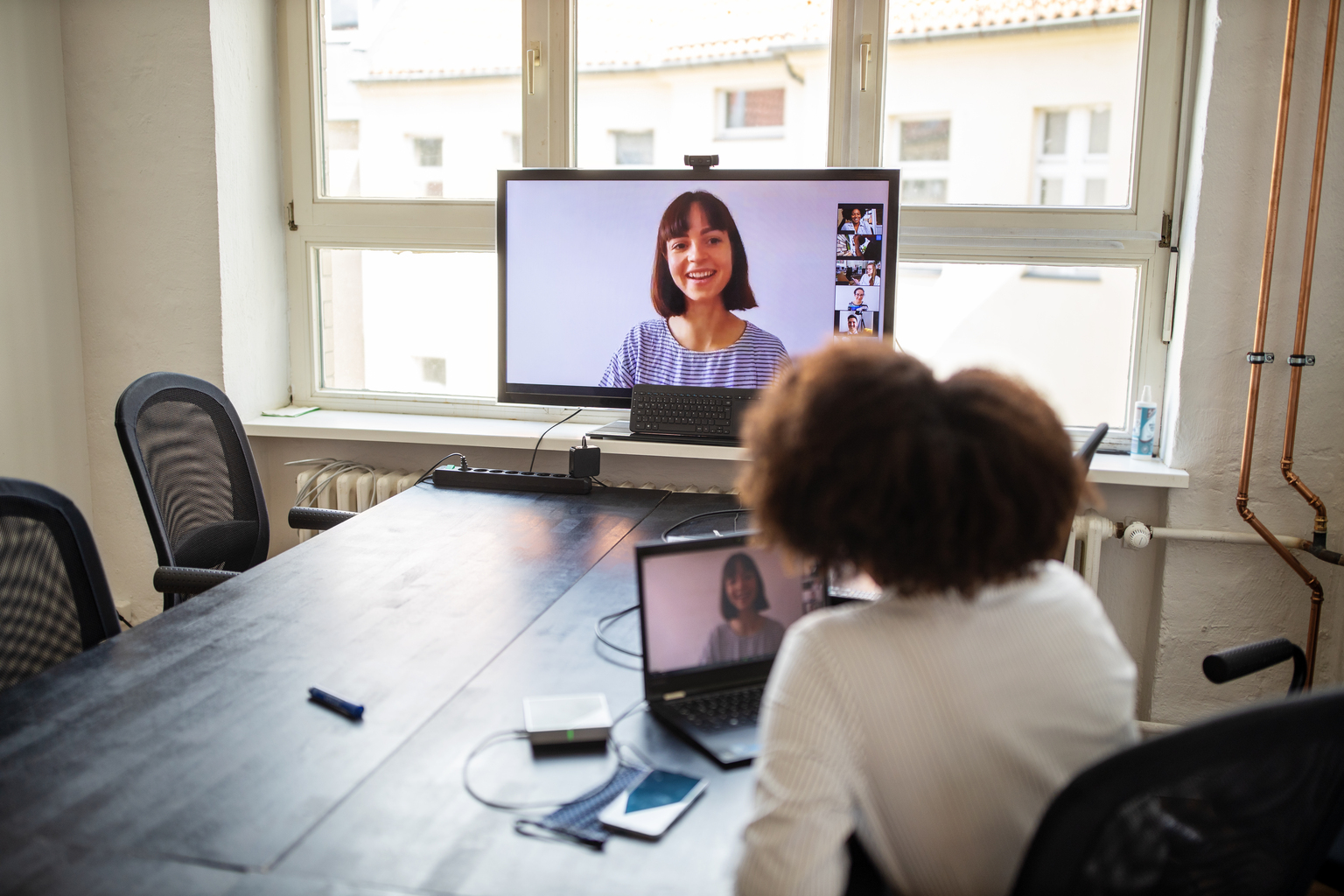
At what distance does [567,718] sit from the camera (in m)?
1.30

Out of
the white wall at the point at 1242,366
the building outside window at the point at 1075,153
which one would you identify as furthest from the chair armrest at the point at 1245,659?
the building outside window at the point at 1075,153

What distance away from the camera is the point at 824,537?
928mm

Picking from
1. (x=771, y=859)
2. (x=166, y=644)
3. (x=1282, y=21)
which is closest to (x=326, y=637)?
(x=166, y=644)

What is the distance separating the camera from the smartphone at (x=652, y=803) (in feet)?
3.55

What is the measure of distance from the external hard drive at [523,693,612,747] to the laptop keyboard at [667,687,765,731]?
106 millimetres

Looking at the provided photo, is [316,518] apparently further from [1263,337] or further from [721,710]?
[1263,337]

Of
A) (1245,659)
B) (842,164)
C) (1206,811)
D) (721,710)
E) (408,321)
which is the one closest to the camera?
(1206,811)

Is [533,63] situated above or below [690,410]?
above

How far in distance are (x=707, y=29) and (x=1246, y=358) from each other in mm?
1806

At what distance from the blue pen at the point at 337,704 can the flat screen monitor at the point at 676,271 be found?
1.70 metres

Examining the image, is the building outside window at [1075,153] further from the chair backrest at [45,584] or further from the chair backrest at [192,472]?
the chair backrest at [45,584]

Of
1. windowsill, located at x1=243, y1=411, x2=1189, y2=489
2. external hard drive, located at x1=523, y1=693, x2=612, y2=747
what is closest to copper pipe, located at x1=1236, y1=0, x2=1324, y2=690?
windowsill, located at x1=243, y1=411, x2=1189, y2=489

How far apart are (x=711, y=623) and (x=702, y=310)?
160cm

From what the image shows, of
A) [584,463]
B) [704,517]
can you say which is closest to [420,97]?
[584,463]
